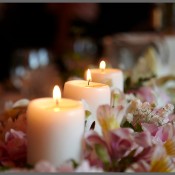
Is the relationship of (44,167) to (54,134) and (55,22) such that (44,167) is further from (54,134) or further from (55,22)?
(55,22)

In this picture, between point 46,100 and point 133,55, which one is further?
point 133,55

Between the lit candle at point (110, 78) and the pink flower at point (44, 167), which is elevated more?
the lit candle at point (110, 78)

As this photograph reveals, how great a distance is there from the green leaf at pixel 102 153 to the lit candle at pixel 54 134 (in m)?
0.03

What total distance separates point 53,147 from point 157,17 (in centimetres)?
215

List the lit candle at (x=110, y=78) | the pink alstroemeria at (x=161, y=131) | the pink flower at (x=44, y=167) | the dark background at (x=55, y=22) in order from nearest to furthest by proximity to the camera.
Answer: the pink flower at (x=44, y=167) < the pink alstroemeria at (x=161, y=131) < the lit candle at (x=110, y=78) < the dark background at (x=55, y=22)

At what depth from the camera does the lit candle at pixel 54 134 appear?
493 mm

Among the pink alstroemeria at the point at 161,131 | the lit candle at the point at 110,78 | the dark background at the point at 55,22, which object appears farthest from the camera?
the dark background at the point at 55,22

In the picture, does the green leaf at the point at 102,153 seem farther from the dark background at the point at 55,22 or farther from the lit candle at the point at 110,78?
the dark background at the point at 55,22

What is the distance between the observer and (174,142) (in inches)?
21.6

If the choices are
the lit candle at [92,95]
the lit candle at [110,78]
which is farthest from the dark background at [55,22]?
the lit candle at [92,95]

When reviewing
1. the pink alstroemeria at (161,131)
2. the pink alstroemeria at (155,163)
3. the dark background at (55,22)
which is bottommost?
the pink alstroemeria at (155,163)

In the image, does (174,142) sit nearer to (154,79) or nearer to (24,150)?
(24,150)

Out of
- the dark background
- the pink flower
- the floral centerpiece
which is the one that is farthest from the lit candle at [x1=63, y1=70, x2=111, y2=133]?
the dark background

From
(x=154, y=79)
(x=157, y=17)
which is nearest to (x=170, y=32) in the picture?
(x=157, y=17)
